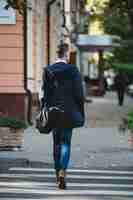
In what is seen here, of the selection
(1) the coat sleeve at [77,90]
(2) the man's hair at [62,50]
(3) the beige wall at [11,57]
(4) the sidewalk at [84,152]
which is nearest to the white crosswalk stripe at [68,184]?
(4) the sidewalk at [84,152]

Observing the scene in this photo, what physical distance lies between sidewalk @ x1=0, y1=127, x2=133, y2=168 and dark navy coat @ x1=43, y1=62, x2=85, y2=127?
101 inches

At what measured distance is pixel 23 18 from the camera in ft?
69.8

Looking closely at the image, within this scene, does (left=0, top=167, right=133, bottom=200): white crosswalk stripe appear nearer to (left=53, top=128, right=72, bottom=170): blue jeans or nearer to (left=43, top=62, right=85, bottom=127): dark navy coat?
(left=53, top=128, right=72, bottom=170): blue jeans

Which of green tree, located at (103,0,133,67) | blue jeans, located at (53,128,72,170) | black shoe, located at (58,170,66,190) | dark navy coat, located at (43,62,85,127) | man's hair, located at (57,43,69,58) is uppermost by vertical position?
man's hair, located at (57,43,69,58)

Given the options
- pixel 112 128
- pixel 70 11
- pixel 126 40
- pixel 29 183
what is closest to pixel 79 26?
pixel 70 11

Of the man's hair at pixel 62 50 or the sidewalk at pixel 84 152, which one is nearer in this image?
the man's hair at pixel 62 50

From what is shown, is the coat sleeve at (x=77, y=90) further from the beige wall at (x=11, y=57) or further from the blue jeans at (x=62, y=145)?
the beige wall at (x=11, y=57)

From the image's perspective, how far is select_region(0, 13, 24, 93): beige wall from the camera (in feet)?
69.3

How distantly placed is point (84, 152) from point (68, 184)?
3.78 meters

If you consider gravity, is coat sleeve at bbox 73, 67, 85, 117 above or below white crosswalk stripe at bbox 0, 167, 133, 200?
above

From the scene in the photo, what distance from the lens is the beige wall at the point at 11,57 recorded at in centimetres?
2111

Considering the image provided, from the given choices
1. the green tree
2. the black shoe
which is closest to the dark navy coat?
the black shoe

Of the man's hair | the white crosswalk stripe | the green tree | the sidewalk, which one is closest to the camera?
the white crosswalk stripe

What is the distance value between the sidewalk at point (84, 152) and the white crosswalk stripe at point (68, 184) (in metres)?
0.56
